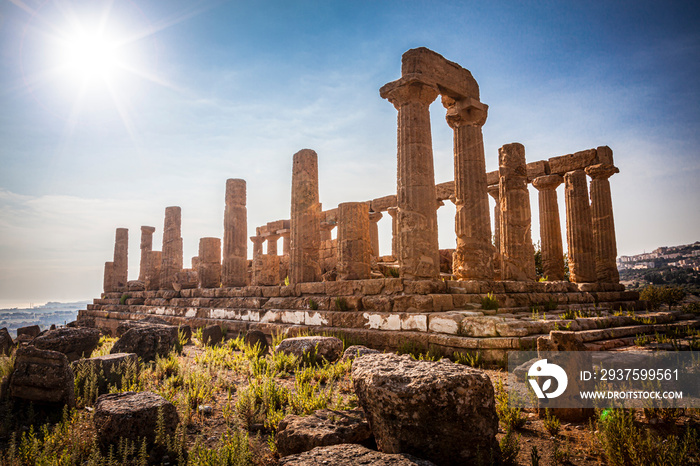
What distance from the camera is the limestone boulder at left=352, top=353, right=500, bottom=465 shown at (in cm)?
337

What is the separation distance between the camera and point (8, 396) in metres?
5.34

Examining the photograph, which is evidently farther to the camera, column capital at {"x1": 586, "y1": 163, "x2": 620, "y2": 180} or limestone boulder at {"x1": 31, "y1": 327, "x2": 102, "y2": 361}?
column capital at {"x1": 586, "y1": 163, "x2": 620, "y2": 180}

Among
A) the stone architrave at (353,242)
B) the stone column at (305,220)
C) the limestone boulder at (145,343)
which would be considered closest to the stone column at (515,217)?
the stone architrave at (353,242)

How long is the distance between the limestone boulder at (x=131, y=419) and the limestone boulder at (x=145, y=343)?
4.11 meters

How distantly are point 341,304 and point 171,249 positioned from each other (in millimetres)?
13187

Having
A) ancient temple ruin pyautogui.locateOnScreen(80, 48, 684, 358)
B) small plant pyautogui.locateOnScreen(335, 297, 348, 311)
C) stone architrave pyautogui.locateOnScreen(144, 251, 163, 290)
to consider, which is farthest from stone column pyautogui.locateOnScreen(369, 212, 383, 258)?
small plant pyautogui.locateOnScreen(335, 297, 348, 311)

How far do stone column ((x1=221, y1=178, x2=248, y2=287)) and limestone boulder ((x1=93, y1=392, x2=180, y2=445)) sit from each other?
502 inches

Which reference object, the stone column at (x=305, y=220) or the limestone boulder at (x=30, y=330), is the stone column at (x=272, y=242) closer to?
the stone column at (x=305, y=220)

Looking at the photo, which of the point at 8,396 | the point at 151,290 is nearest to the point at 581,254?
the point at 8,396

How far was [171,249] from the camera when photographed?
2075 cm

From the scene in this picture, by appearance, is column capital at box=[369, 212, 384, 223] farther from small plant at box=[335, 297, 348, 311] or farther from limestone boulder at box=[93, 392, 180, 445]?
limestone boulder at box=[93, 392, 180, 445]

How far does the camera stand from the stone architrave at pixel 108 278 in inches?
1031

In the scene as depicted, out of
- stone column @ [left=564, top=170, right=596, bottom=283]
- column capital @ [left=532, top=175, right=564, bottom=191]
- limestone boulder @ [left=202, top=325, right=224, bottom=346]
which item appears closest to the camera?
limestone boulder @ [left=202, top=325, right=224, bottom=346]

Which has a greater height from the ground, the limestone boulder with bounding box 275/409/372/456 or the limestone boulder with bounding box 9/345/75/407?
the limestone boulder with bounding box 9/345/75/407
